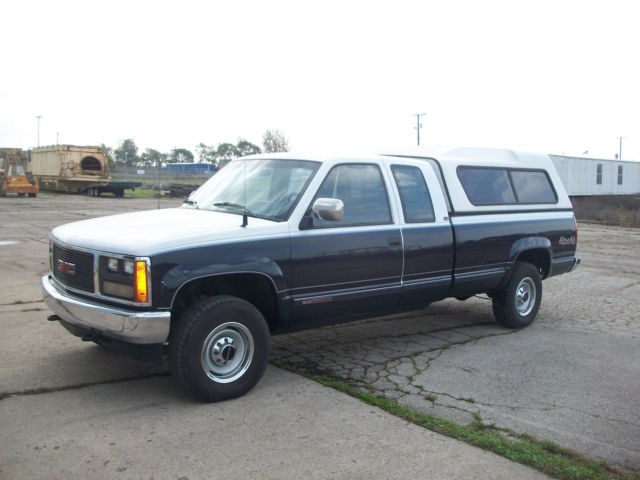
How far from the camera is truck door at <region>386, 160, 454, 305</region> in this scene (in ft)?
19.5

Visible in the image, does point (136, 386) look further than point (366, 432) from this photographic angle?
Yes

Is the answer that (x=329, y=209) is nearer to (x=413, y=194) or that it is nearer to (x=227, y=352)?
(x=227, y=352)

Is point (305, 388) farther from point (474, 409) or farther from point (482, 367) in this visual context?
point (482, 367)

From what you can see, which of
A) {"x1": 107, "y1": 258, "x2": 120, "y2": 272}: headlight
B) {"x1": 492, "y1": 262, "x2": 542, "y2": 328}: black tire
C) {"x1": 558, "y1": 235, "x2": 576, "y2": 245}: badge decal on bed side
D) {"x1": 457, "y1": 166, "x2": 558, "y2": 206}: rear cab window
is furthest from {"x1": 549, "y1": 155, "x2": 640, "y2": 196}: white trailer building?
{"x1": 107, "y1": 258, "x2": 120, "y2": 272}: headlight

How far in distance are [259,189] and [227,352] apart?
158cm

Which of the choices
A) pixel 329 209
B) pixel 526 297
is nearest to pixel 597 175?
pixel 526 297

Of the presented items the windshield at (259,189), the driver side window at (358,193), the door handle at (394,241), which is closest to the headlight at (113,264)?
the windshield at (259,189)

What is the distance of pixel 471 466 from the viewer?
12.2ft

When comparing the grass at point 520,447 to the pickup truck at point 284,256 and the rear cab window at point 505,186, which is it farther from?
the rear cab window at point 505,186

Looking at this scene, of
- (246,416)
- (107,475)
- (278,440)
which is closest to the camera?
(107,475)

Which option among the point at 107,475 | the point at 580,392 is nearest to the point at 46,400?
the point at 107,475

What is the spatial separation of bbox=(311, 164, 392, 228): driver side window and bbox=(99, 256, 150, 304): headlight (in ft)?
5.38

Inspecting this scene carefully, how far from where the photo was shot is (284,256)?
5.02m

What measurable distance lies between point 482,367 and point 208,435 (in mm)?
2757
